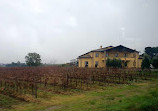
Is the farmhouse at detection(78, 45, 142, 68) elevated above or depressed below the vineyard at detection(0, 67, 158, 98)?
above

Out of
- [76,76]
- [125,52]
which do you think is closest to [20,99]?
[76,76]

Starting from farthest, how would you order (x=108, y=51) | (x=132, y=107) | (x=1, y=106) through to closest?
(x=108, y=51)
(x=1, y=106)
(x=132, y=107)

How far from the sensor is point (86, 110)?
5719 millimetres

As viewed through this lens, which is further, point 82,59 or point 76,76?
point 82,59

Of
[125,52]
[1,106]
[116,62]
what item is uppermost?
[125,52]

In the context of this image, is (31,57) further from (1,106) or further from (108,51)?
(1,106)

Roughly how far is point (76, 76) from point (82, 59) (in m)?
22.6

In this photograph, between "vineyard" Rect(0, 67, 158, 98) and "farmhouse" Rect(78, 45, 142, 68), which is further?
"farmhouse" Rect(78, 45, 142, 68)

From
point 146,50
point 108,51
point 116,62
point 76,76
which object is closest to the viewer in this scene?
point 76,76

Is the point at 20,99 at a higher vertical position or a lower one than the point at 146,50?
lower

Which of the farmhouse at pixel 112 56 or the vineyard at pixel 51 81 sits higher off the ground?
the farmhouse at pixel 112 56

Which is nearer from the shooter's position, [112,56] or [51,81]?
[51,81]

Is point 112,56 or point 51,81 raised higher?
point 112,56

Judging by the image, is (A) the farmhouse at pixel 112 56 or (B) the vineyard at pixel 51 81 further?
(A) the farmhouse at pixel 112 56
